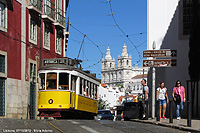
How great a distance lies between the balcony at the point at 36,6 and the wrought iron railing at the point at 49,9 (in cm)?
83

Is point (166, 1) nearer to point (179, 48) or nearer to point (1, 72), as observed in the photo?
point (179, 48)

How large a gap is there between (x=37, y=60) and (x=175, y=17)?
8927 millimetres

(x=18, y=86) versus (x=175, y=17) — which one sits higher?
(x=175, y=17)

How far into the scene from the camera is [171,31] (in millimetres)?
25672

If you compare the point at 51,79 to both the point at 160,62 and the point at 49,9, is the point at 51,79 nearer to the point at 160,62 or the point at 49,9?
the point at 160,62

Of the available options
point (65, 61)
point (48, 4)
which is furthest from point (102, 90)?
point (65, 61)

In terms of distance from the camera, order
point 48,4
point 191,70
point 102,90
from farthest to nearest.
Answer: point 102,90 → point 48,4 → point 191,70

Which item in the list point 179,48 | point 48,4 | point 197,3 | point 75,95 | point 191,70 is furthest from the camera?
point 48,4

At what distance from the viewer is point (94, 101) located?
935 inches

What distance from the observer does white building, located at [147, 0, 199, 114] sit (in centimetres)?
2473

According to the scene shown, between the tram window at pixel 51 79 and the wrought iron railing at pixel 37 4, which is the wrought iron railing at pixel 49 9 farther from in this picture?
the tram window at pixel 51 79

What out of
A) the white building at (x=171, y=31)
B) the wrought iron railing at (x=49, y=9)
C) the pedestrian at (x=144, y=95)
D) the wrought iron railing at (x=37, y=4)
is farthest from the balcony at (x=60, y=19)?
the pedestrian at (x=144, y=95)

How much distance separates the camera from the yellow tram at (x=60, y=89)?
18.7 meters

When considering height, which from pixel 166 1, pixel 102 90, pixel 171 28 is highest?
pixel 166 1
